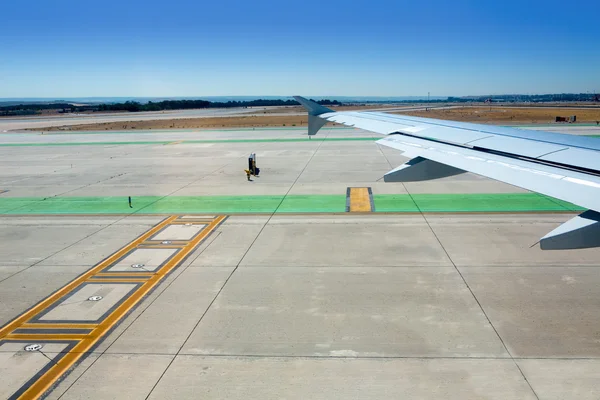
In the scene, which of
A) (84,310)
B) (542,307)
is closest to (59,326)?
(84,310)

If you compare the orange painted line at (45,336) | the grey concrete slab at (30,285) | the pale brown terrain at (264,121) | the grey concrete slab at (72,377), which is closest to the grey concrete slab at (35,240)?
the grey concrete slab at (30,285)

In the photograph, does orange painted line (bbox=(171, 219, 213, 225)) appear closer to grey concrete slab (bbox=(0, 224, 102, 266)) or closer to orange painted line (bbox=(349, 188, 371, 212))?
grey concrete slab (bbox=(0, 224, 102, 266))

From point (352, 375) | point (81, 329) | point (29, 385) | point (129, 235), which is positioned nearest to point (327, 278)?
point (352, 375)

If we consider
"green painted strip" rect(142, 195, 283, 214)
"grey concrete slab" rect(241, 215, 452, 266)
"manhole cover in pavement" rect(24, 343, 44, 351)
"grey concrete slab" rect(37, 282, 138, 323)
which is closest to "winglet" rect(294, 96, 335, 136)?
"grey concrete slab" rect(241, 215, 452, 266)

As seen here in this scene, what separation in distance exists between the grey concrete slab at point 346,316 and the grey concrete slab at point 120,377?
26.9 inches

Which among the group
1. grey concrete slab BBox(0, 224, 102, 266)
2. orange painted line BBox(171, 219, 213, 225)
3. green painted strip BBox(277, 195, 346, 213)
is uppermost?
green painted strip BBox(277, 195, 346, 213)

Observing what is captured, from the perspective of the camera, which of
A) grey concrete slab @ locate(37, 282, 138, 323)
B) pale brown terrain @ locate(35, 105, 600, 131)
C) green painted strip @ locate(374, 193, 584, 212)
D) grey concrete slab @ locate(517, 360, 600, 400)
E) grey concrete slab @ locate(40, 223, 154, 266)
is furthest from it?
pale brown terrain @ locate(35, 105, 600, 131)

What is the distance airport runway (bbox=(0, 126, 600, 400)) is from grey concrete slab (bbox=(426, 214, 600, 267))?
79 mm

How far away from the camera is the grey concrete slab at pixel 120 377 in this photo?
6680 mm

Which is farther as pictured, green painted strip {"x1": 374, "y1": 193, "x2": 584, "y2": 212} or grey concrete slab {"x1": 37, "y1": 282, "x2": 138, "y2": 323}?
green painted strip {"x1": 374, "y1": 193, "x2": 584, "y2": 212}

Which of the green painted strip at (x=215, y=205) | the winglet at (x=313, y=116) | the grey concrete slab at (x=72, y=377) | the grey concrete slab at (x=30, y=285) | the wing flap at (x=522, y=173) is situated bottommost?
the grey concrete slab at (x=72, y=377)

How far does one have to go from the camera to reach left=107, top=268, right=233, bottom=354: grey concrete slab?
26.3ft

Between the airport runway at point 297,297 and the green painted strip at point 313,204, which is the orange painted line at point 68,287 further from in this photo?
the green painted strip at point 313,204

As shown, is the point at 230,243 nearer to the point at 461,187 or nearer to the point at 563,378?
the point at 563,378
